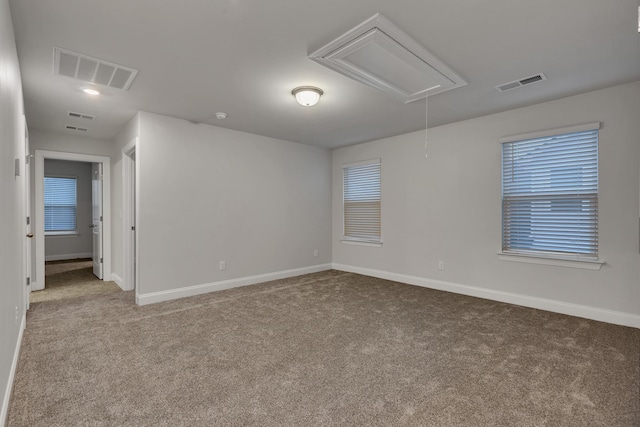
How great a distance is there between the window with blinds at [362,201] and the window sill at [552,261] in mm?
2086

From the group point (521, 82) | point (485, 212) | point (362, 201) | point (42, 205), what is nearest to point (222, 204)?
point (362, 201)

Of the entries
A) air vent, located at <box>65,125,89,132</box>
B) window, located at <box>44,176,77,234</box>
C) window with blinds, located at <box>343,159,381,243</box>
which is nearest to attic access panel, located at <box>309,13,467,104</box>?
window with blinds, located at <box>343,159,381,243</box>

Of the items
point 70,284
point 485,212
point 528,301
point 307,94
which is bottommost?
point 70,284

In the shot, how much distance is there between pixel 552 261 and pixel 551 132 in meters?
1.50

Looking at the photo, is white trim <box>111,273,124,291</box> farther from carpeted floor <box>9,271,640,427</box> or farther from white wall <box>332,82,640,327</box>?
white wall <box>332,82,640,327</box>

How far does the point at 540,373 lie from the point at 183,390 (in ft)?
8.31

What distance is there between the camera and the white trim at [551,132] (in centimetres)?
340

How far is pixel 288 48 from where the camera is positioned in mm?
2484

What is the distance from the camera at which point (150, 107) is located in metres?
3.86

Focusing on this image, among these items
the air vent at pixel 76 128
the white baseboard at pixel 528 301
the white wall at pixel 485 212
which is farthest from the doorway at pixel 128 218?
the white baseboard at pixel 528 301

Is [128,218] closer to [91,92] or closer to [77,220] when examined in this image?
[91,92]

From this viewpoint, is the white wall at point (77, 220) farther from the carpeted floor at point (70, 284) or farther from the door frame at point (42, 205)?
the door frame at point (42, 205)

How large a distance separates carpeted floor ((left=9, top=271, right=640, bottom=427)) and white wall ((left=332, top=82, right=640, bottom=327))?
0.37 meters

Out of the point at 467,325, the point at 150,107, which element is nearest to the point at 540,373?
the point at 467,325
